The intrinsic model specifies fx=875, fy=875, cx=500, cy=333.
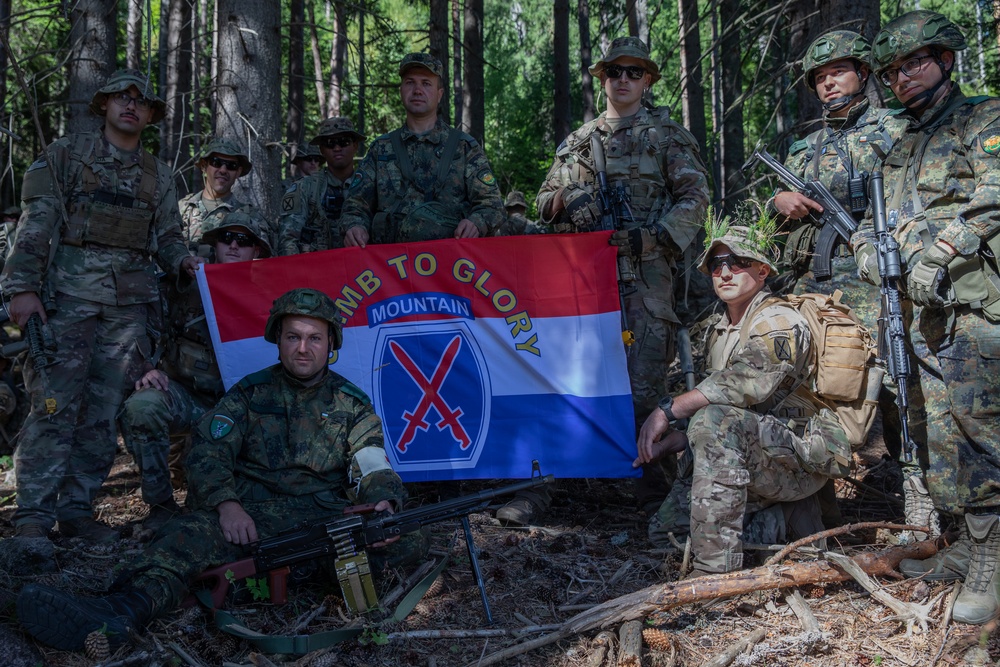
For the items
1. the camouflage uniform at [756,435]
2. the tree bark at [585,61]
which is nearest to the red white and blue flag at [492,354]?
the camouflage uniform at [756,435]

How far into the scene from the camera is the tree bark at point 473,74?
13.8 metres

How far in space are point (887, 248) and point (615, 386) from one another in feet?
6.09

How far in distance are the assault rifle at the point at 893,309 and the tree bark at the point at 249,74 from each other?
497 cm

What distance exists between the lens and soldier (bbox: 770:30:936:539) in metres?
5.60

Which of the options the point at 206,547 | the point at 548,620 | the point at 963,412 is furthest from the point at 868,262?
the point at 206,547

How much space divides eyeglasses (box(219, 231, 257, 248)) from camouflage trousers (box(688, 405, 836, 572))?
138 inches

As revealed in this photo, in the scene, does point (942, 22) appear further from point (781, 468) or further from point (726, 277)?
point (781, 468)

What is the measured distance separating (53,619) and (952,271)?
14.6 feet

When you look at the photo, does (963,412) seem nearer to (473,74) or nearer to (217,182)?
(217,182)

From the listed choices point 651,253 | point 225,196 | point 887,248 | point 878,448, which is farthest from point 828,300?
point 225,196

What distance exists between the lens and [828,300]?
16.0 feet

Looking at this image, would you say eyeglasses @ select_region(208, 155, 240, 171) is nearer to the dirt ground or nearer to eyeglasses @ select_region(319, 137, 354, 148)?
eyeglasses @ select_region(319, 137, 354, 148)

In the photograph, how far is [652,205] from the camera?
6031 mm

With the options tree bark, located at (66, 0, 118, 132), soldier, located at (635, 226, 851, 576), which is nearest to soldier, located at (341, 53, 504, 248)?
soldier, located at (635, 226, 851, 576)
